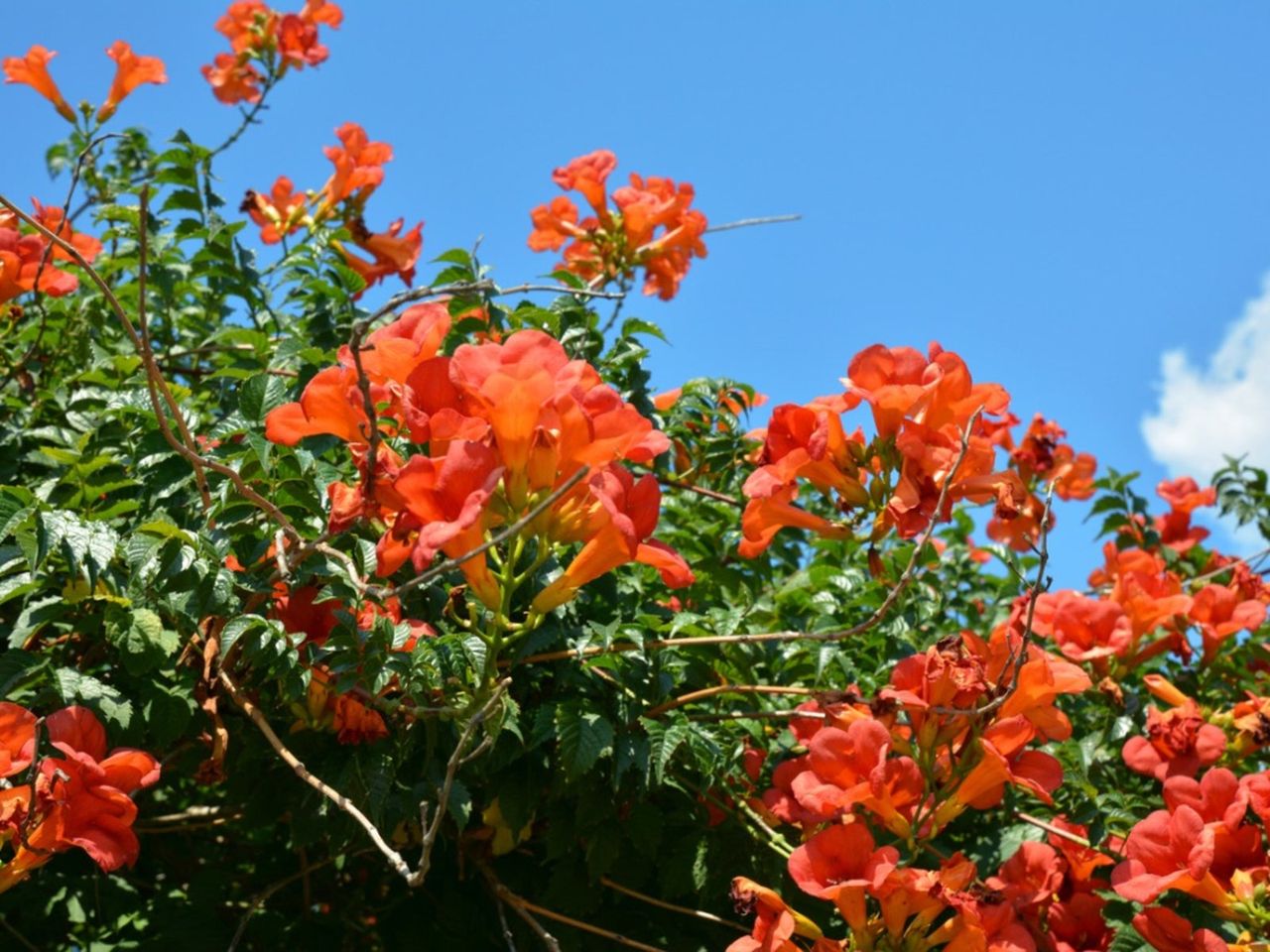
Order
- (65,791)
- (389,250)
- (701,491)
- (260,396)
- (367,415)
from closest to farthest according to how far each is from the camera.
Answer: (367,415)
(65,791)
(260,396)
(701,491)
(389,250)

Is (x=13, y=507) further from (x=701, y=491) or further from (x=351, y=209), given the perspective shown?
(x=351, y=209)

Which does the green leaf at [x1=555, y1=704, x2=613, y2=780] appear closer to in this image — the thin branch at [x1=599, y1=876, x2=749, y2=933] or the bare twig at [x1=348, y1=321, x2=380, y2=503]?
the thin branch at [x1=599, y1=876, x2=749, y2=933]

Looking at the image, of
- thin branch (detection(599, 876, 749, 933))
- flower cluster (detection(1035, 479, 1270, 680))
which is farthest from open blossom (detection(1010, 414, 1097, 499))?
thin branch (detection(599, 876, 749, 933))

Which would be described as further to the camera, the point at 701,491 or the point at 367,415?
the point at 701,491

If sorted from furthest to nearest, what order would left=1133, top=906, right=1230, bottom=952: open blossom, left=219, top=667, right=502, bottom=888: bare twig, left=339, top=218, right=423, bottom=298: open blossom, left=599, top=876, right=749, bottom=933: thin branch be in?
1. left=339, top=218, right=423, bottom=298: open blossom
2. left=599, top=876, right=749, bottom=933: thin branch
3. left=1133, top=906, right=1230, bottom=952: open blossom
4. left=219, top=667, right=502, bottom=888: bare twig

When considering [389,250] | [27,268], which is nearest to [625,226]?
[389,250]

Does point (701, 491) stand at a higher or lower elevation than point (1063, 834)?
higher

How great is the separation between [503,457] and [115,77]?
3425 millimetres

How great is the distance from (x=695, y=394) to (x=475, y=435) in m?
1.58

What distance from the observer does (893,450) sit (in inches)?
89.9

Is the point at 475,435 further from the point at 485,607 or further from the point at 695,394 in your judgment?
the point at 695,394

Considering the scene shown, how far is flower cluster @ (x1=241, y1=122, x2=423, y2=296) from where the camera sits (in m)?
4.12

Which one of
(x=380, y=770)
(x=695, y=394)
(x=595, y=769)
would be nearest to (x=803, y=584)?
(x=695, y=394)

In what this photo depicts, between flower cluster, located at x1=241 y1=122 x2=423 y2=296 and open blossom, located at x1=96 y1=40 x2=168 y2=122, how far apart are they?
0.58 m
